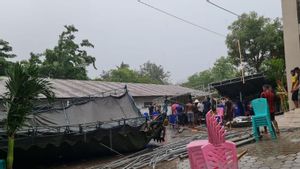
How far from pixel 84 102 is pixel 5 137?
3.78 metres

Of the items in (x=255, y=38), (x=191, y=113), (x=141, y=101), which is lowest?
(x=191, y=113)

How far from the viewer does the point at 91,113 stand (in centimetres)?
1505

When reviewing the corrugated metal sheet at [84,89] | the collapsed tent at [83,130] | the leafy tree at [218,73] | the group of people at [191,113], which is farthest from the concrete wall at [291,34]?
the leafy tree at [218,73]

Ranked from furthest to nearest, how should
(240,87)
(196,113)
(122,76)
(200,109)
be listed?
(122,76)
(240,87)
(200,109)
(196,113)

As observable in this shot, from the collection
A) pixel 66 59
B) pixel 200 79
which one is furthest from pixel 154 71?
pixel 66 59

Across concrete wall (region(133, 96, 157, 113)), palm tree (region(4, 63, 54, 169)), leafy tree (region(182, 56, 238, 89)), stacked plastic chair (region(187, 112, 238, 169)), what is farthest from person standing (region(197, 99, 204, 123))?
leafy tree (region(182, 56, 238, 89))

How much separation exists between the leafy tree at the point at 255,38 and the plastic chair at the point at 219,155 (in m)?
29.8

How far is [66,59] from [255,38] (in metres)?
16.4

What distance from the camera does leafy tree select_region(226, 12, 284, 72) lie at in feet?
109

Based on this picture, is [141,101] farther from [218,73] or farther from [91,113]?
[218,73]

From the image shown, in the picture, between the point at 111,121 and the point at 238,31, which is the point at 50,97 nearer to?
the point at 111,121

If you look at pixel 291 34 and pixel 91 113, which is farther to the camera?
pixel 291 34

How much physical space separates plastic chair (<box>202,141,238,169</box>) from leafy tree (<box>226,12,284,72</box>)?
2983 centimetres

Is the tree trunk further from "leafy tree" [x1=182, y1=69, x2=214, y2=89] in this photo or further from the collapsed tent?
"leafy tree" [x1=182, y1=69, x2=214, y2=89]
